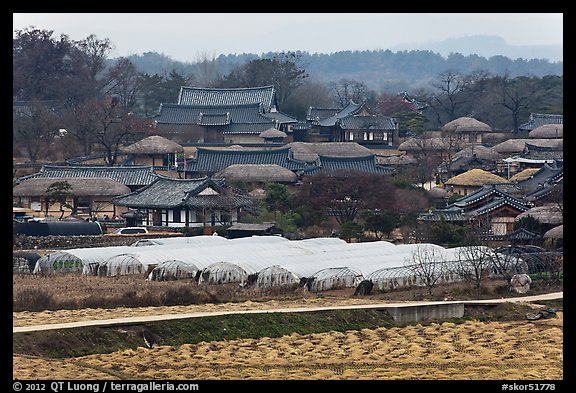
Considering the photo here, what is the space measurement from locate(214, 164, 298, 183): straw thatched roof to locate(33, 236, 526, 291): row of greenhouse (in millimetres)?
12477

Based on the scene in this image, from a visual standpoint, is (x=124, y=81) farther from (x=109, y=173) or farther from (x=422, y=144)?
(x=109, y=173)

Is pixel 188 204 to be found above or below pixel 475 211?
above

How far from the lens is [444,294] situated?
24781mm

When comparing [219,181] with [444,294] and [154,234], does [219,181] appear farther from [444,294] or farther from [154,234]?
[444,294]

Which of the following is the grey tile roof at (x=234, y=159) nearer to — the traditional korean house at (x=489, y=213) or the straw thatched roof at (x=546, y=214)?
the traditional korean house at (x=489, y=213)

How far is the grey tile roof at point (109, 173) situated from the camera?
4256 cm

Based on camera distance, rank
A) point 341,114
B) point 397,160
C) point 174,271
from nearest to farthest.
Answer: point 174,271 → point 397,160 → point 341,114

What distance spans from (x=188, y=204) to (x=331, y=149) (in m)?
17.0

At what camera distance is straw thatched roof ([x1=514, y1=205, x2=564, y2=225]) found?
33.3 m

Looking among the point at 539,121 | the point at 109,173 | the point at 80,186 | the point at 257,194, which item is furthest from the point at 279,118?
the point at 80,186

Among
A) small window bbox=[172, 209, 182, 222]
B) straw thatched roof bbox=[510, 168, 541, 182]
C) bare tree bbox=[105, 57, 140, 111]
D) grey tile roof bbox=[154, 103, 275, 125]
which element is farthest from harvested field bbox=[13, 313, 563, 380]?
bare tree bbox=[105, 57, 140, 111]

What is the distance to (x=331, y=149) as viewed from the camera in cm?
5272

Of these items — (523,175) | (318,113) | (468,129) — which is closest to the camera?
(523,175)
